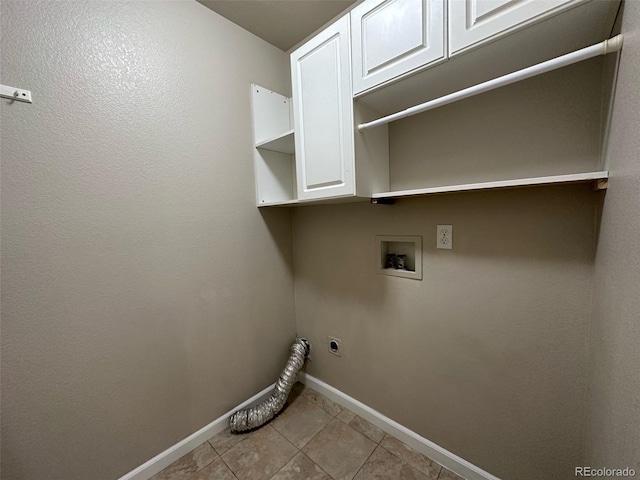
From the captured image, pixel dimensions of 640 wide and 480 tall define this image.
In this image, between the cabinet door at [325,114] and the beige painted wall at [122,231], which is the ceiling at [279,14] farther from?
the cabinet door at [325,114]

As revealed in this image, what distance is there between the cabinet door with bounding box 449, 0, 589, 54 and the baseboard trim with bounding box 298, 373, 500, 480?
181cm

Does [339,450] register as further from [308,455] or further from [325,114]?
[325,114]

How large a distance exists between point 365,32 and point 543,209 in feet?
3.33

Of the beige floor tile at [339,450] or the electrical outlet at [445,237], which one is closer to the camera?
the electrical outlet at [445,237]

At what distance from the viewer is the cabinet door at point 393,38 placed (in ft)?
2.79

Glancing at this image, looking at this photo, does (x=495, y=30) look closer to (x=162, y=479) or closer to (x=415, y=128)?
(x=415, y=128)

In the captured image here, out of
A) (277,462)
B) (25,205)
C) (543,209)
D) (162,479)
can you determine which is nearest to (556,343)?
(543,209)

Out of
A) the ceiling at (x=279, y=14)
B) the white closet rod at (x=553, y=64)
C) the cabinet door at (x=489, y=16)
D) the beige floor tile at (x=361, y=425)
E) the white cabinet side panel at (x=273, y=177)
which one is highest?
the ceiling at (x=279, y=14)

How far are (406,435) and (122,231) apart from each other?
1.86 m

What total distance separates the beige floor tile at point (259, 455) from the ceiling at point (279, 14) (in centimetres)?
251

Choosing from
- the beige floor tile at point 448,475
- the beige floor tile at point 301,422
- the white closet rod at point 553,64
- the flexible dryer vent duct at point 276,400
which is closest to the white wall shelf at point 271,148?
the white closet rod at point 553,64

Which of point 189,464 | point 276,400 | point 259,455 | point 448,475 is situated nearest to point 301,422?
point 276,400

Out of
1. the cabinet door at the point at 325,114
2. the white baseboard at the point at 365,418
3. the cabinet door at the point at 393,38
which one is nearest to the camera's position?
the cabinet door at the point at 393,38

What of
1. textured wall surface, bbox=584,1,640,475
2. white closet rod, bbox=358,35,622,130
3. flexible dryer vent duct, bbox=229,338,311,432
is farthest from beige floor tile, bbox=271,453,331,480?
white closet rod, bbox=358,35,622,130
